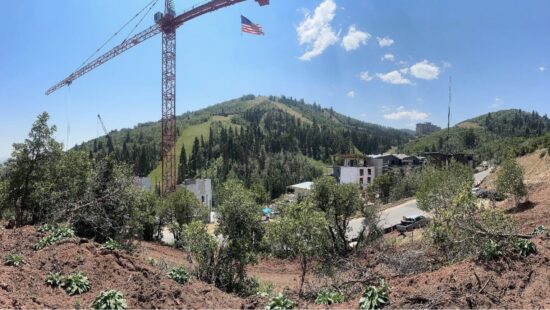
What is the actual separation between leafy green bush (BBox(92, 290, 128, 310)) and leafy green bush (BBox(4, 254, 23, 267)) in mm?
2906

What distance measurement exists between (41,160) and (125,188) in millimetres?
5857

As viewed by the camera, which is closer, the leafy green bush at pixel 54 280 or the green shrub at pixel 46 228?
the leafy green bush at pixel 54 280

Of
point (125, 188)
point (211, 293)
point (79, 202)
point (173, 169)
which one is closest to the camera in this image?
point (211, 293)

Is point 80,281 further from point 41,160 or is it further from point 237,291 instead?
point 41,160

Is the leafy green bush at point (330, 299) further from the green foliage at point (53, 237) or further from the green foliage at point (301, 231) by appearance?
the green foliage at point (53, 237)

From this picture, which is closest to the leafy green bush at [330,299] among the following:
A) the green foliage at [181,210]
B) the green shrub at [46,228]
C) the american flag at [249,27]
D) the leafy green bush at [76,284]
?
the leafy green bush at [76,284]

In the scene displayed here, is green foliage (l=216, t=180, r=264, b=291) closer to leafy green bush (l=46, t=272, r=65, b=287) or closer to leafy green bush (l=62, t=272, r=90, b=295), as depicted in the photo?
leafy green bush (l=62, t=272, r=90, b=295)

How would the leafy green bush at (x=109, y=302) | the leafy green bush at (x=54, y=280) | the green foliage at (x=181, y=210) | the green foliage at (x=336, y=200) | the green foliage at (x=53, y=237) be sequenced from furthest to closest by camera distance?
1. the green foliage at (x=181, y=210)
2. the green foliage at (x=336, y=200)
3. the green foliage at (x=53, y=237)
4. the leafy green bush at (x=54, y=280)
5. the leafy green bush at (x=109, y=302)

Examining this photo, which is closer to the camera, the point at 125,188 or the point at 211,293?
the point at 211,293

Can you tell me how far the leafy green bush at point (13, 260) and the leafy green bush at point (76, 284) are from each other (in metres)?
1.60

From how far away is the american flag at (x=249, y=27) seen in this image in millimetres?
38281

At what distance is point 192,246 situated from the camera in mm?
13562

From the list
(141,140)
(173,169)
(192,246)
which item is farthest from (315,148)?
(192,246)

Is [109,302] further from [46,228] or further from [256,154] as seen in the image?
[256,154]
